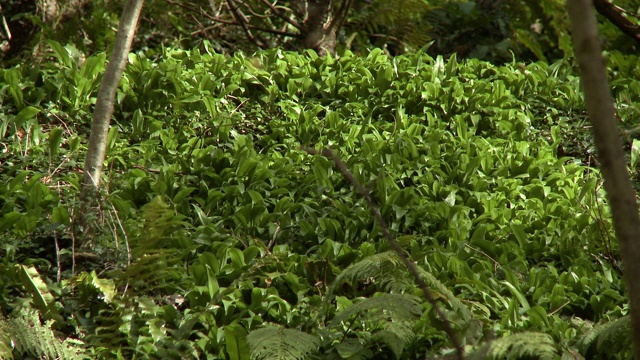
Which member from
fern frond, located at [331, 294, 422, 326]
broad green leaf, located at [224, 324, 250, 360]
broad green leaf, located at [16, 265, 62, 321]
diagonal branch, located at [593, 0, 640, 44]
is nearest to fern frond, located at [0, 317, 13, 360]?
broad green leaf, located at [16, 265, 62, 321]

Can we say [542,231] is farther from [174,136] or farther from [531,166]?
[174,136]

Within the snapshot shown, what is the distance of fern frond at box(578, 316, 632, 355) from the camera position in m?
2.56

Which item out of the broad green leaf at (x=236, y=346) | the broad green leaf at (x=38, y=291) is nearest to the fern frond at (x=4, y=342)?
the broad green leaf at (x=38, y=291)

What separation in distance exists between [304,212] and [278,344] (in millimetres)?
1542

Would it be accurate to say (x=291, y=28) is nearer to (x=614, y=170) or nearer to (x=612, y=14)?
(x=612, y=14)

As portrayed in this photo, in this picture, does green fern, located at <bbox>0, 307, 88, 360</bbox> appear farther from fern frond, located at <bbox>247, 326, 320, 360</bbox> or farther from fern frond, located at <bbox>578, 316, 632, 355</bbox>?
fern frond, located at <bbox>578, 316, 632, 355</bbox>

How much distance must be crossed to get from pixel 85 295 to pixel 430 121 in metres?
2.70

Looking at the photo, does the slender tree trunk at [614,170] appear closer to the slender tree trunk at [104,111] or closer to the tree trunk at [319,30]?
the slender tree trunk at [104,111]

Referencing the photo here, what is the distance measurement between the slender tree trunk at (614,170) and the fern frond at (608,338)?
1600 millimetres

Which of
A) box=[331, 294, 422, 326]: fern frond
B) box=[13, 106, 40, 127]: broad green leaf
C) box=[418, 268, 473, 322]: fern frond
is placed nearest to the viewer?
box=[331, 294, 422, 326]: fern frond

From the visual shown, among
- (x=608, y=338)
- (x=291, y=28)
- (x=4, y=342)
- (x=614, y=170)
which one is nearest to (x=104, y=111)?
(x=4, y=342)

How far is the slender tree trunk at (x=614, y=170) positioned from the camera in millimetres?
1068

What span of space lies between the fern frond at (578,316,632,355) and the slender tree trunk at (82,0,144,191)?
2.38 metres

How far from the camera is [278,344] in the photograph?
2461 millimetres
